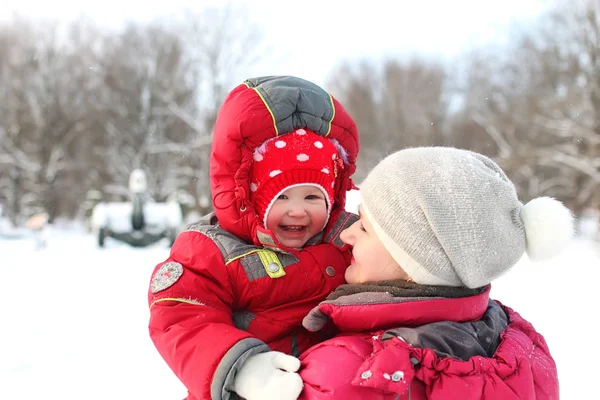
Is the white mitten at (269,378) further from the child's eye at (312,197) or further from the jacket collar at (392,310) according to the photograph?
the child's eye at (312,197)

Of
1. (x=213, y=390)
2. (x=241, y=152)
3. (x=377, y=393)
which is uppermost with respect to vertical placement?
(x=241, y=152)

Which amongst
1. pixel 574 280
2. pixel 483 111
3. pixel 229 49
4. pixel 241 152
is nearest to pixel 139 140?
pixel 229 49

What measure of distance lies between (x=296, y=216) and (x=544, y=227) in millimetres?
858

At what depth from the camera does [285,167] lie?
192 centimetres

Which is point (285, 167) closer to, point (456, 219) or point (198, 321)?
point (198, 321)

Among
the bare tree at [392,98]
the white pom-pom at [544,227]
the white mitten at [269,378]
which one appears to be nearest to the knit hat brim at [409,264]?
the white pom-pom at [544,227]

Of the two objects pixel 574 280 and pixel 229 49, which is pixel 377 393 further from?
pixel 229 49

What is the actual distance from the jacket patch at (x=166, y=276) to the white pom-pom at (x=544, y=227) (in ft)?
3.20

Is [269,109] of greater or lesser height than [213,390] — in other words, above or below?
above

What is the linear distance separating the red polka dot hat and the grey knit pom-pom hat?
552 millimetres

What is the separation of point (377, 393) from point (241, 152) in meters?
1.02

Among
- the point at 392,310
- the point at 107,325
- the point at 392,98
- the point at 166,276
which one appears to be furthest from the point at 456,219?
the point at 392,98

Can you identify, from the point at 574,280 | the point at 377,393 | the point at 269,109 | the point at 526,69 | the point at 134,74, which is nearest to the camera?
the point at 377,393

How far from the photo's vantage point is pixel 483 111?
27312 millimetres
